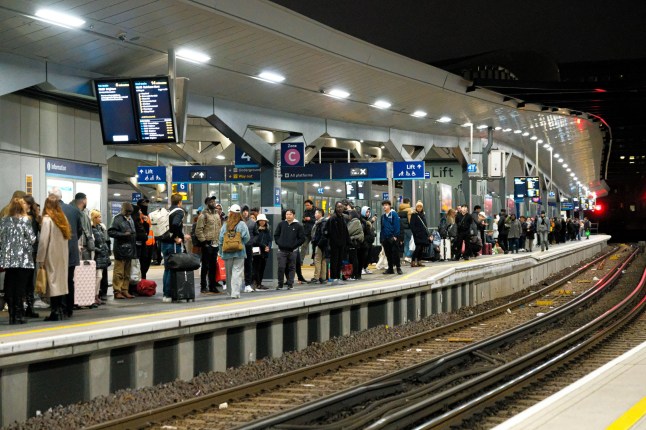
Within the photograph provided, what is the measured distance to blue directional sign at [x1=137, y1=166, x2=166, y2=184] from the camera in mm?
29531

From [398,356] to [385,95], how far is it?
13024mm

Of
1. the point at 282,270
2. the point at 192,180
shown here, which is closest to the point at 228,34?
the point at 282,270

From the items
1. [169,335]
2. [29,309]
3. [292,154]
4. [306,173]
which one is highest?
[292,154]

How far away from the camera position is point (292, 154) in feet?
76.1

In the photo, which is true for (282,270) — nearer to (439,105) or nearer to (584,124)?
(439,105)

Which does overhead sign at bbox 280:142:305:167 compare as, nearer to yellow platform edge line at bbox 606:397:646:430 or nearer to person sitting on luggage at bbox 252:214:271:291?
person sitting on luggage at bbox 252:214:271:291

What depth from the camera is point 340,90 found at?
23.1m

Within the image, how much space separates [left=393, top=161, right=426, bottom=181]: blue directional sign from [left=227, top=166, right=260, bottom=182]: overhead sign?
4.33 meters

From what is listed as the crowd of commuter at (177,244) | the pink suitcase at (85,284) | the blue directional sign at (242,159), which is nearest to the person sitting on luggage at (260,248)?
the crowd of commuter at (177,244)

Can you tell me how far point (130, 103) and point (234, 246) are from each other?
339cm

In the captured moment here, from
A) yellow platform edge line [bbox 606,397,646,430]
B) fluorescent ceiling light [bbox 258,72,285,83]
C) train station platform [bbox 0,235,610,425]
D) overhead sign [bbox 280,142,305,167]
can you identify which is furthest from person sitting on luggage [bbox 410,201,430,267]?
yellow platform edge line [bbox 606,397,646,430]

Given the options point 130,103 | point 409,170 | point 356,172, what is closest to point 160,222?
point 130,103

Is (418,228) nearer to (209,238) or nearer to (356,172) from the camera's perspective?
(356,172)

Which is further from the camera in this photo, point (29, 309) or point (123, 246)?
point (123, 246)
